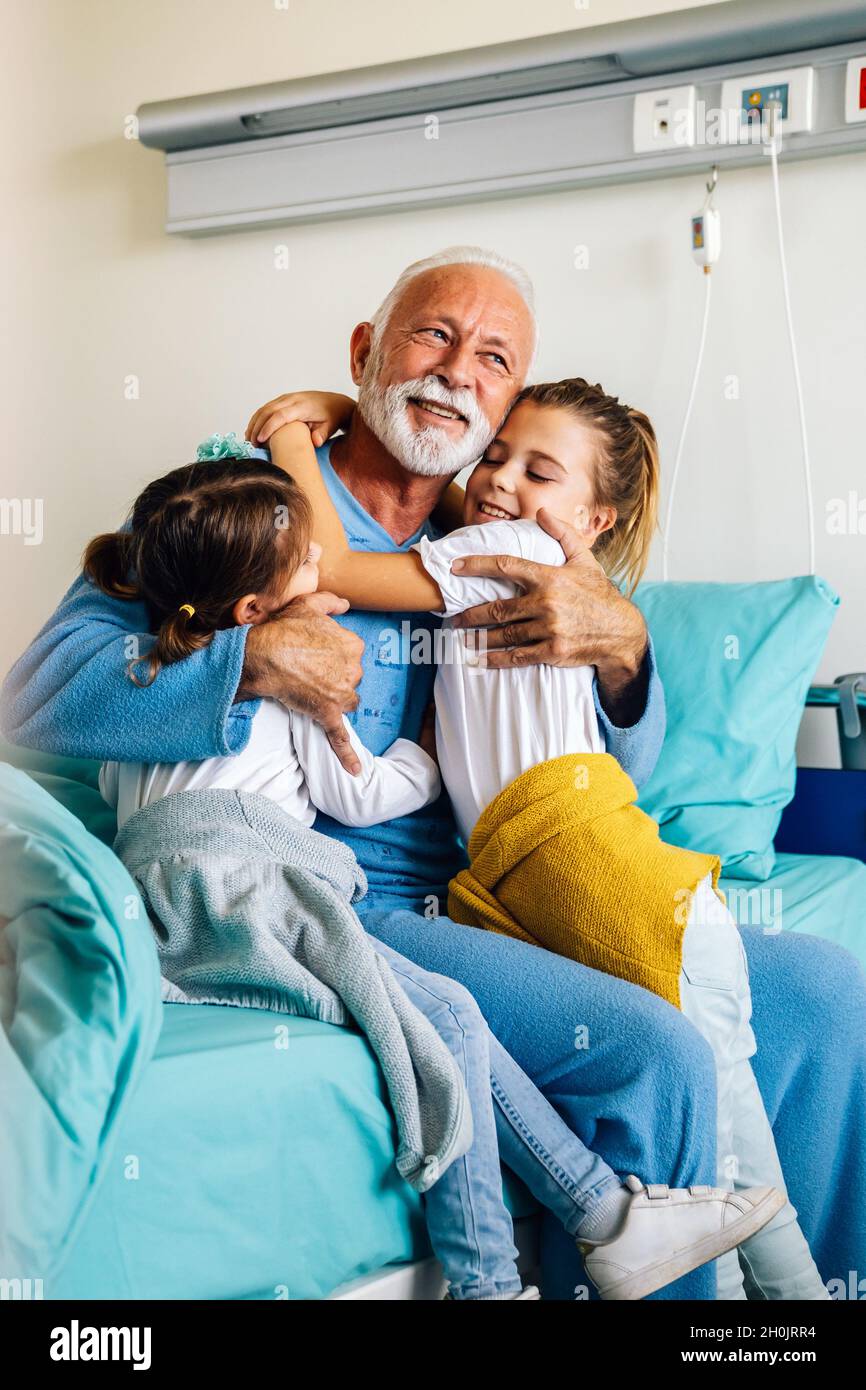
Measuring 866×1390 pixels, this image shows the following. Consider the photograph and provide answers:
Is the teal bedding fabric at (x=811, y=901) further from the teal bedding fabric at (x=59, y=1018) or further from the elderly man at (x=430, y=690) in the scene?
the teal bedding fabric at (x=59, y=1018)

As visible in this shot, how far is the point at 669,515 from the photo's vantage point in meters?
2.31

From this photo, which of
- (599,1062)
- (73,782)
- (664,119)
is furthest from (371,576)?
(664,119)

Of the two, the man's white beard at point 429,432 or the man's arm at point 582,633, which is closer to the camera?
the man's arm at point 582,633

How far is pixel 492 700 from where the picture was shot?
1539 mm

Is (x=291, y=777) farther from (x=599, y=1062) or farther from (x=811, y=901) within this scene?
(x=811, y=901)

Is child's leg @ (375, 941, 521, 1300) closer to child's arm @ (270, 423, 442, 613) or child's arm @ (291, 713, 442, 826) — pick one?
child's arm @ (291, 713, 442, 826)

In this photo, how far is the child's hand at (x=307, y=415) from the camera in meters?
1.77

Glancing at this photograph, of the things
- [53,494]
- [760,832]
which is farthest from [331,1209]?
[53,494]

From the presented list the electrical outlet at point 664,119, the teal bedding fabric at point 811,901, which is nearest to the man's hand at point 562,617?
the teal bedding fabric at point 811,901

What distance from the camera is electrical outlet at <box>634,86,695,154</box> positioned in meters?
2.19

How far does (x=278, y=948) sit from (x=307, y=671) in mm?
360

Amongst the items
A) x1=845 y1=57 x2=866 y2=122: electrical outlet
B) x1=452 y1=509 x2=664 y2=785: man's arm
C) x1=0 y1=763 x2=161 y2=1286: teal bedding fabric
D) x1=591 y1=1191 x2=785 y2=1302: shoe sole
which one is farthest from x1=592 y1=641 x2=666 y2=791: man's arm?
x1=845 y1=57 x2=866 y2=122: electrical outlet

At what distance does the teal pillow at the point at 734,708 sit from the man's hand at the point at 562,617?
0.84 ft

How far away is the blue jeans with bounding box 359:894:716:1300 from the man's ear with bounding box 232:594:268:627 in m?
0.42
